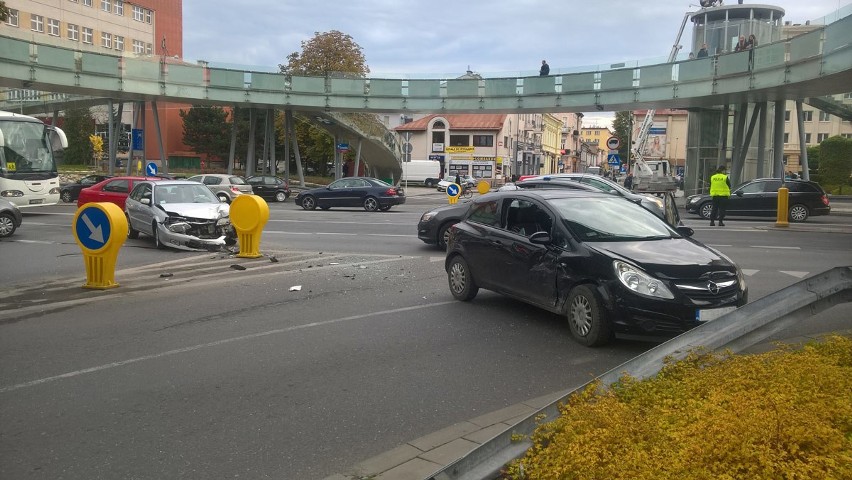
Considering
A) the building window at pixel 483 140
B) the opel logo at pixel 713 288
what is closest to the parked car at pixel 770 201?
the opel logo at pixel 713 288

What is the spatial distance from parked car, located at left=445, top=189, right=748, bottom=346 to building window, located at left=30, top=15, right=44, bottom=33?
7046cm

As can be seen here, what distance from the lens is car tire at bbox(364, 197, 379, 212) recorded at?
2936 centimetres

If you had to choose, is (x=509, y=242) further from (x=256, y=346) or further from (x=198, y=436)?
(x=198, y=436)

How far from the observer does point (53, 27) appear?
224ft

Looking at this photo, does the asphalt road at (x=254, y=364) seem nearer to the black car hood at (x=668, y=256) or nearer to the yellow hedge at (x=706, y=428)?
the black car hood at (x=668, y=256)

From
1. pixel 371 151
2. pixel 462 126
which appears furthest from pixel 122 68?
pixel 462 126

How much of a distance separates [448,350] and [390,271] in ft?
17.7

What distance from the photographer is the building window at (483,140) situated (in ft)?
258

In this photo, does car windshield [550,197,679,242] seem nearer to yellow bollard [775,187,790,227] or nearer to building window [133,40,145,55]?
yellow bollard [775,187,790,227]

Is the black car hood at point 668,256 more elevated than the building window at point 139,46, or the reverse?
the building window at point 139,46

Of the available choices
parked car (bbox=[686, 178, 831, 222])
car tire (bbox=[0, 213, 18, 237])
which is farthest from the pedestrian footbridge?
car tire (bbox=[0, 213, 18, 237])

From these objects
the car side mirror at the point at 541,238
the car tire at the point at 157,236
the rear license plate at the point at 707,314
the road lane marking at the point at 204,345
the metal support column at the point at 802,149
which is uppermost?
the metal support column at the point at 802,149

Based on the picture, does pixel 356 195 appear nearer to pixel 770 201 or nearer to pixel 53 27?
pixel 770 201

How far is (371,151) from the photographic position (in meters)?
52.0
